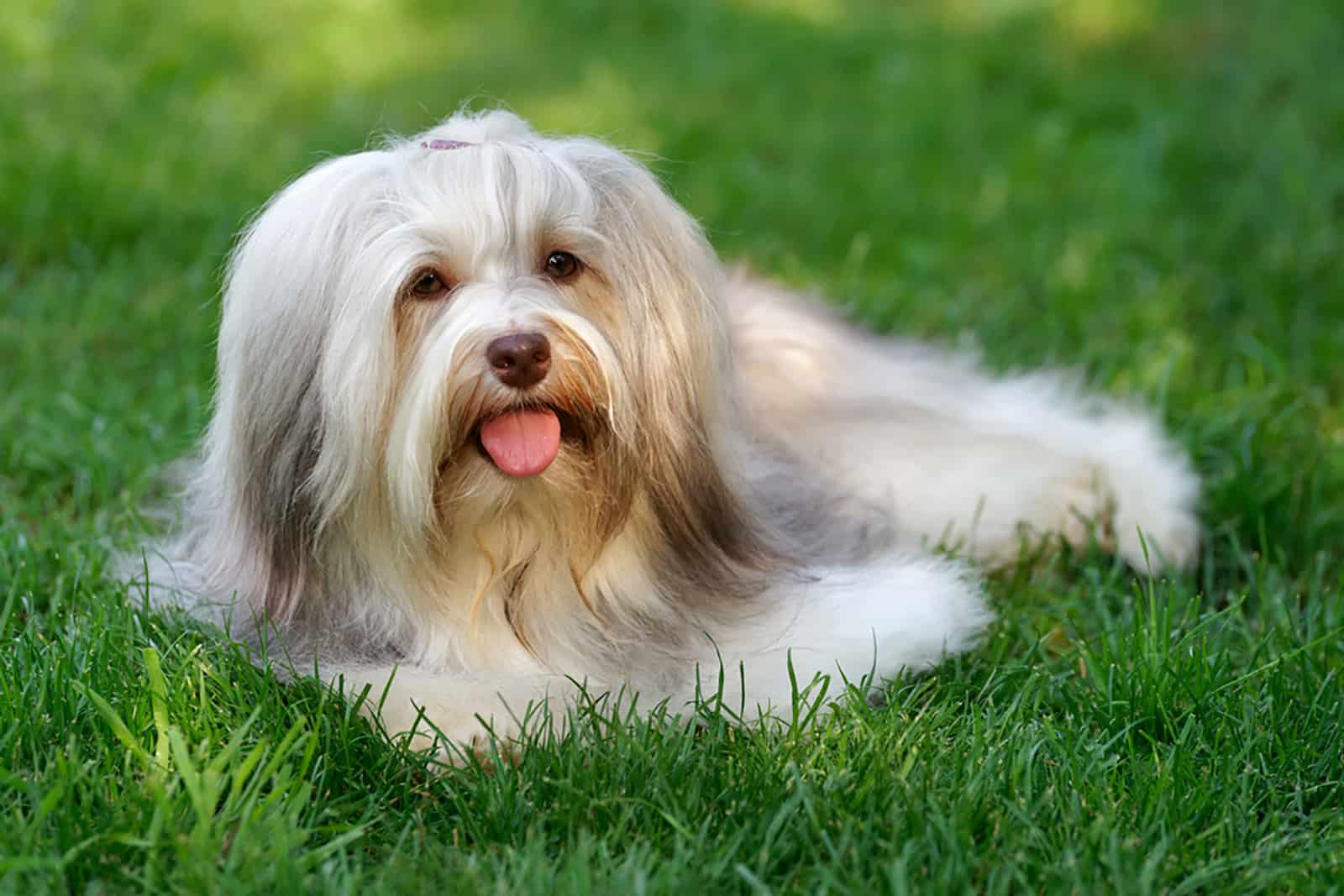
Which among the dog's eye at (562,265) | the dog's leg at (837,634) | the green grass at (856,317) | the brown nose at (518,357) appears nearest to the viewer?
the green grass at (856,317)

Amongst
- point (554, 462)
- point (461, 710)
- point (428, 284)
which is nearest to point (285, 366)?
point (428, 284)

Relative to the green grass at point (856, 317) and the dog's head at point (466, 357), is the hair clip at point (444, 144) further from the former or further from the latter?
the green grass at point (856, 317)

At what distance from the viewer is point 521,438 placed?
2.83 metres

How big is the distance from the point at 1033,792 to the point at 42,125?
211 inches

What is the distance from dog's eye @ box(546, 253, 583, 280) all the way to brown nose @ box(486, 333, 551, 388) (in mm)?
269

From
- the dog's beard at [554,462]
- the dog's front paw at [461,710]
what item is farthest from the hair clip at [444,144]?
the dog's front paw at [461,710]

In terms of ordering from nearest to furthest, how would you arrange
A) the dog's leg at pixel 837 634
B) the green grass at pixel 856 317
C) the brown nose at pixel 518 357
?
the green grass at pixel 856 317 → the brown nose at pixel 518 357 → the dog's leg at pixel 837 634

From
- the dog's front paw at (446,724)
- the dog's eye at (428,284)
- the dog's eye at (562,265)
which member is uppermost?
the dog's eye at (562,265)

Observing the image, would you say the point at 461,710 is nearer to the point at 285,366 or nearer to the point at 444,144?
the point at 285,366

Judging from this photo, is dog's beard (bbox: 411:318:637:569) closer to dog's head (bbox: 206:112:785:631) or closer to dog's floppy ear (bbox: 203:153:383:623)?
dog's head (bbox: 206:112:785:631)

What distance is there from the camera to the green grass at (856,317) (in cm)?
255

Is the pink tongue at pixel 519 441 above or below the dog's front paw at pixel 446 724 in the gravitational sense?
above

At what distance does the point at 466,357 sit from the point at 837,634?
1023mm

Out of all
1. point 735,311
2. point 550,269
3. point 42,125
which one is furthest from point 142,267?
point 550,269
